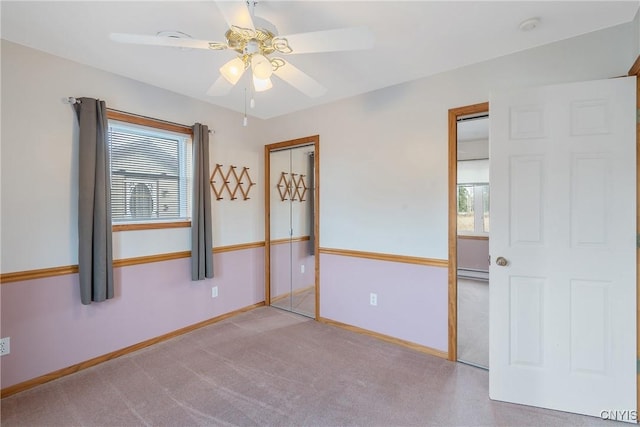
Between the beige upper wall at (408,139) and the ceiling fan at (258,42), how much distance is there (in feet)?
4.14

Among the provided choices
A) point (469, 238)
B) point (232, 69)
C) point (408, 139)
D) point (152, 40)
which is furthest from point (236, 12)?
point (469, 238)

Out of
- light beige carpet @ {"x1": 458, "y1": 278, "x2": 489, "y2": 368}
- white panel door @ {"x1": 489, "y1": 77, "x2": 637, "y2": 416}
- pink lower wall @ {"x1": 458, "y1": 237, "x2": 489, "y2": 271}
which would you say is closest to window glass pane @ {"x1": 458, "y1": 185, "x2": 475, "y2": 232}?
pink lower wall @ {"x1": 458, "y1": 237, "x2": 489, "y2": 271}

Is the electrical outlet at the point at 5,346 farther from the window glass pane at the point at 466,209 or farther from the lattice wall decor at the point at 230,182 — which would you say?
the window glass pane at the point at 466,209

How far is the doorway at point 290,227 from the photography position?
11.8ft

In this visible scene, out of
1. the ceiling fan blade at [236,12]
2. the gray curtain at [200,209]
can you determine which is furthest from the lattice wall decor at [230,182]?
the ceiling fan blade at [236,12]

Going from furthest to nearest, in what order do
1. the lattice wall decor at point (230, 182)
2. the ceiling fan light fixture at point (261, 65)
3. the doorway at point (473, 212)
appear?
the doorway at point (473, 212) < the lattice wall decor at point (230, 182) < the ceiling fan light fixture at point (261, 65)

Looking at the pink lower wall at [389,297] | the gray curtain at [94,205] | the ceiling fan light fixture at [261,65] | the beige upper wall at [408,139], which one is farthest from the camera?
the pink lower wall at [389,297]

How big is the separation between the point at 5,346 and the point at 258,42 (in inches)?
103

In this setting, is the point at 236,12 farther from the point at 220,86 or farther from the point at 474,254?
the point at 474,254

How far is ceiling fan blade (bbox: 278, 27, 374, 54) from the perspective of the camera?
126 centimetres

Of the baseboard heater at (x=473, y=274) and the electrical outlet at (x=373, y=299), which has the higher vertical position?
the electrical outlet at (x=373, y=299)

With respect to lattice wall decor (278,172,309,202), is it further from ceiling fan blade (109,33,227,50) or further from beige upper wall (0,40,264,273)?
ceiling fan blade (109,33,227,50)

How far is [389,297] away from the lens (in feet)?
9.27

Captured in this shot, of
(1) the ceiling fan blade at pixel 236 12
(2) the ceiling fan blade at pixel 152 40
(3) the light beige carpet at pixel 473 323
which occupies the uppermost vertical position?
(1) the ceiling fan blade at pixel 236 12
